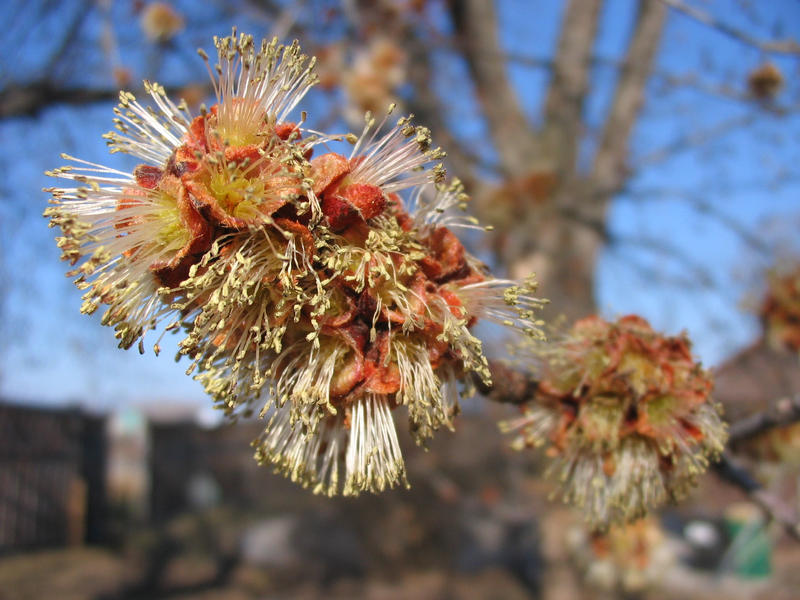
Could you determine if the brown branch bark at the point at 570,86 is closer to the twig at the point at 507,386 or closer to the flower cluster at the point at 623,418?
the flower cluster at the point at 623,418

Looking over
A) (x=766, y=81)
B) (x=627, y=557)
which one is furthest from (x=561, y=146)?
(x=627, y=557)

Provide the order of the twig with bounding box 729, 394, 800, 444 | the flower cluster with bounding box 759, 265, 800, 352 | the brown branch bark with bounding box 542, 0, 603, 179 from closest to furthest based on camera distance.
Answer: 1. the twig with bounding box 729, 394, 800, 444
2. the flower cluster with bounding box 759, 265, 800, 352
3. the brown branch bark with bounding box 542, 0, 603, 179

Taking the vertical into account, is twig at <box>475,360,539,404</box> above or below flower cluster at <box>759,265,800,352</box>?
below

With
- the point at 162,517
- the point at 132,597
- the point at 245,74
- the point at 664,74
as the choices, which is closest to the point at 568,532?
the point at 664,74

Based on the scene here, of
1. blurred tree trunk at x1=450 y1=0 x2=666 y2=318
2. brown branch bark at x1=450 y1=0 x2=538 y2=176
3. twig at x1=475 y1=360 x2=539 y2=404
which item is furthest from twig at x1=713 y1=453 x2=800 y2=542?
brown branch bark at x1=450 y1=0 x2=538 y2=176

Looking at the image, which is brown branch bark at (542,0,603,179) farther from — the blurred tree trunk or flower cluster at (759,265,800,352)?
flower cluster at (759,265,800,352)

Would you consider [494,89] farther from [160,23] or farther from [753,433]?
[753,433]

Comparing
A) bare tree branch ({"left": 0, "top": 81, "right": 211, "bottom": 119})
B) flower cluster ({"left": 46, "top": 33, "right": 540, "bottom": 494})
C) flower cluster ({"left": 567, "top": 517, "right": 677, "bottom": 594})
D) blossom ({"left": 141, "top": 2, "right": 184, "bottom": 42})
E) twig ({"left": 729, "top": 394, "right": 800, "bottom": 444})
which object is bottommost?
flower cluster ({"left": 567, "top": 517, "right": 677, "bottom": 594})
